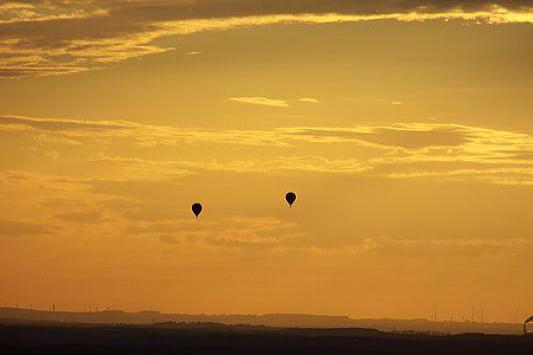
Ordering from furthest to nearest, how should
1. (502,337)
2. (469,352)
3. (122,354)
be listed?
(502,337) < (469,352) < (122,354)

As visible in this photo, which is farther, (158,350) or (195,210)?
(195,210)

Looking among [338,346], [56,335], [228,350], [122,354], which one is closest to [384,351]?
[338,346]

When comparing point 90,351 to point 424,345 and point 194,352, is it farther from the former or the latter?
point 424,345

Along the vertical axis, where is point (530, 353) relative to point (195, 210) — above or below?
below

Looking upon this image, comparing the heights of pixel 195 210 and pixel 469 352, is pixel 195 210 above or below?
above

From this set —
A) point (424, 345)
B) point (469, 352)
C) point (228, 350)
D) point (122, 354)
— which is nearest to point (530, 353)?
point (469, 352)

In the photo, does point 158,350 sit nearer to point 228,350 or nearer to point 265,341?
point 228,350

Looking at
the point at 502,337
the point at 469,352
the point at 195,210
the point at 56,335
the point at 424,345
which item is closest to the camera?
the point at 469,352

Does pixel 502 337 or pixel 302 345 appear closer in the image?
pixel 302 345

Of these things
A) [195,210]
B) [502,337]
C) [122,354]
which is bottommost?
[122,354]
